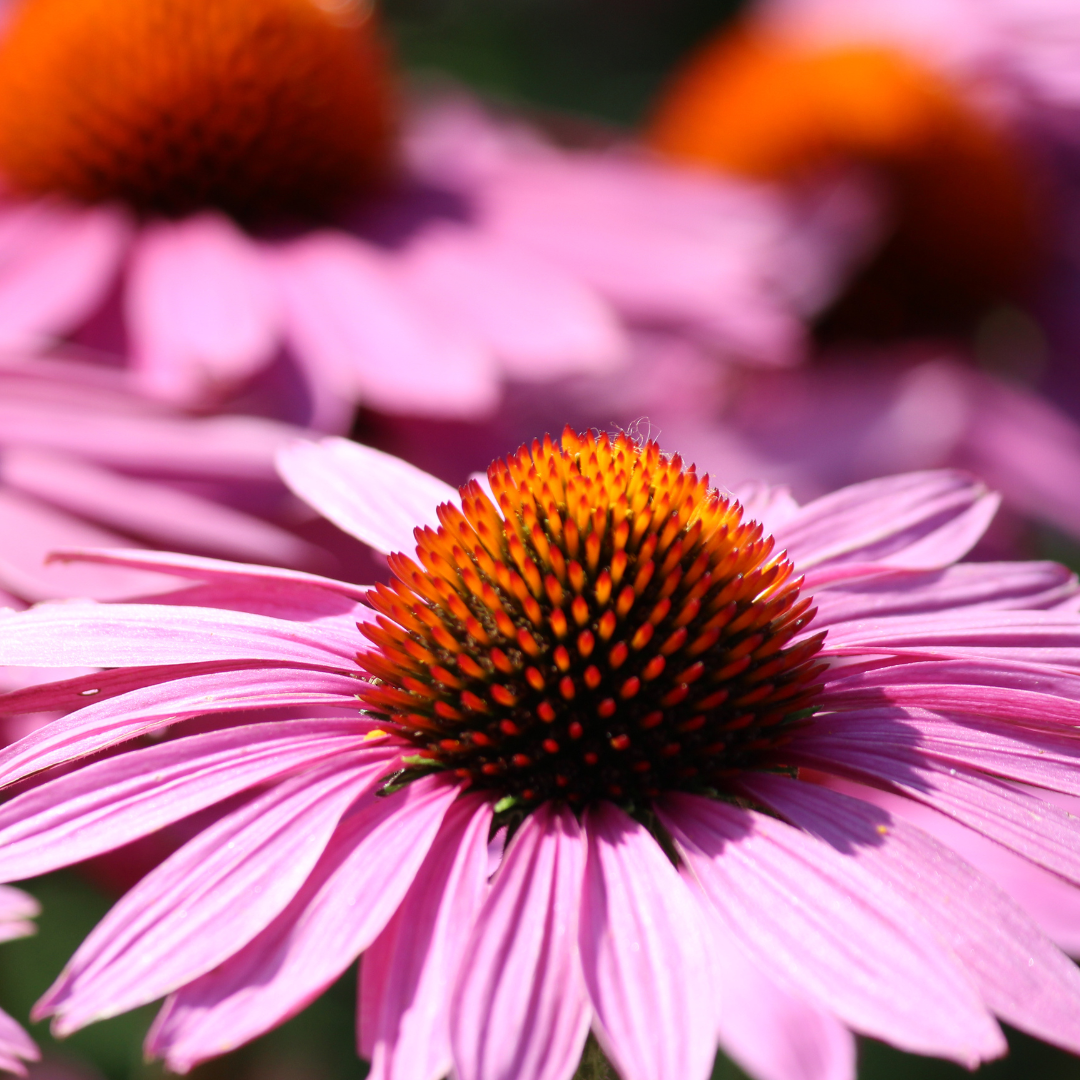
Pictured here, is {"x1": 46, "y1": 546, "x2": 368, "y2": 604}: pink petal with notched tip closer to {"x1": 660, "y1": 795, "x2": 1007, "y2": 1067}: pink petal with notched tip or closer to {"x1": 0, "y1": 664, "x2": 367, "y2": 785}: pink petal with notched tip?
{"x1": 0, "y1": 664, "x2": 367, "y2": 785}: pink petal with notched tip

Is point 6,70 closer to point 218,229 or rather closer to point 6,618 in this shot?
point 218,229

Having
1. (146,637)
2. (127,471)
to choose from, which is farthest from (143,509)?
(146,637)

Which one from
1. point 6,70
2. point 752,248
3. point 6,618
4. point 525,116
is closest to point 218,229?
point 6,70

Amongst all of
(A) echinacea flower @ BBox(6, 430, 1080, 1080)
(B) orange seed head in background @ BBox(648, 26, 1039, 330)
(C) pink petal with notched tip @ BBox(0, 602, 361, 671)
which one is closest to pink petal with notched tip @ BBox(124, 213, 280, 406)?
(A) echinacea flower @ BBox(6, 430, 1080, 1080)

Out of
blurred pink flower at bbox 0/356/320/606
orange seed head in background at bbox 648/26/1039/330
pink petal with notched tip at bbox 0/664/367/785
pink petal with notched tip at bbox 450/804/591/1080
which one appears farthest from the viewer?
orange seed head in background at bbox 648/26/1039/330

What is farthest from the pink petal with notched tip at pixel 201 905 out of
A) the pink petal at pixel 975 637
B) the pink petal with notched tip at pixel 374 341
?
the pink petal with notched tip at pixel 374 341

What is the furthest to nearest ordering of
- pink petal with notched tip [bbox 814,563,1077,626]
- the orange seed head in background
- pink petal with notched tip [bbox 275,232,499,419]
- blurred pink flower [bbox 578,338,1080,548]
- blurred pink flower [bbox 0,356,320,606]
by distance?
the orange seed head in background, blurred pink flower [bbox 578,338,1080,548], pink petal with notched tip [bbox 275,232,499,419], blurred pink flower [bbox 0,356,320,606], pink petal with notched tip [bbox 814,563,1077,626]

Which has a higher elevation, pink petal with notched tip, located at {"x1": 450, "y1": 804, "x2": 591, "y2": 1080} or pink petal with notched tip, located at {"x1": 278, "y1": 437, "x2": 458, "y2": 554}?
pink petal with notched tip, located at {"x1": 278, "y1": 437, "x2": 458, "y2": 554}

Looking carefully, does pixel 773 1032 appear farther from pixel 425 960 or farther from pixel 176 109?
pixel 176 109
